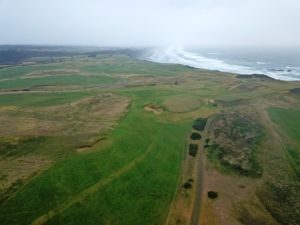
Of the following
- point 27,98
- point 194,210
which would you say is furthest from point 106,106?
point 194,210

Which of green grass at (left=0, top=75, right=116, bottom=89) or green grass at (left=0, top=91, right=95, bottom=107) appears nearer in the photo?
green grass at (left=0, top=91, right=95, bottom=107)

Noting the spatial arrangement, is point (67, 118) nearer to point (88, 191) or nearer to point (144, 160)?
point (144, 160)

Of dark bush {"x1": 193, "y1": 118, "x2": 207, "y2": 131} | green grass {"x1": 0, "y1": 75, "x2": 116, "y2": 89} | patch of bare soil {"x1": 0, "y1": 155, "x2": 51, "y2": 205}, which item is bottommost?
Answer: green grass {"x1": 0, "y1": 75, "x2": 116, "y2": 89}

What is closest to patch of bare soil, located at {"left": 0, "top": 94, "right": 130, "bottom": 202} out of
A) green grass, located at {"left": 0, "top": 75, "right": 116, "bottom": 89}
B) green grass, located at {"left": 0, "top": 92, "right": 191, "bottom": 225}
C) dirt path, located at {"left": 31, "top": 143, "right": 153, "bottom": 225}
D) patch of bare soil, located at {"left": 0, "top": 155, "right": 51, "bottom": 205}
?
patch of bare soil, located at {"left": 0, "top": 155, "right": 51, "bottom": 205}

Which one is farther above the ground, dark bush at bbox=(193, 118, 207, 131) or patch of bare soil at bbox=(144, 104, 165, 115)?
dark bush at bbox=(193, 118, 207, 131)

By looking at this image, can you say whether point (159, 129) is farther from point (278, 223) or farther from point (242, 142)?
point (278, 223)

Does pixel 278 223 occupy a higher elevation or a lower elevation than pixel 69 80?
higher

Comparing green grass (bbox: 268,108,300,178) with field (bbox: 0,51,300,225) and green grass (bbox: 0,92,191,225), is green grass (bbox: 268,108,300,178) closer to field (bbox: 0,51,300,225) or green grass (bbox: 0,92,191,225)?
field (bbox: 0,51,300,225)
